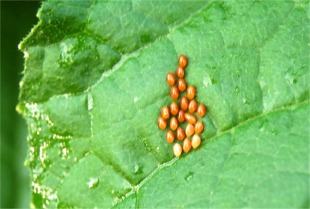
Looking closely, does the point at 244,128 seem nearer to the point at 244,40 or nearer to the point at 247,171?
the point at 247,171

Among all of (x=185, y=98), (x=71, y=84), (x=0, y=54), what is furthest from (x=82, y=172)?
(x=0, y=54)

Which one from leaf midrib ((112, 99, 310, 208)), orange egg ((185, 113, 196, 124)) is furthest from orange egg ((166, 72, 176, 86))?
leaf midrib ((112, 99, 310, 208))

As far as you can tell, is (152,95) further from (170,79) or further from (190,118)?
(190,118)

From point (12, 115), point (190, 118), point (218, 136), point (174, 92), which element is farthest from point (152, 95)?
point (12, 115)

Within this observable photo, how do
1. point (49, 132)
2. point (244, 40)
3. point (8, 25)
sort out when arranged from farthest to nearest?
point (8, 25) → point (49, 132) → point (244, 40)

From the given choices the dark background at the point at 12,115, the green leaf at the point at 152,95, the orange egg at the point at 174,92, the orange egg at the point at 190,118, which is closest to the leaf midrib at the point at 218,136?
the green leaf at the point at 152,95

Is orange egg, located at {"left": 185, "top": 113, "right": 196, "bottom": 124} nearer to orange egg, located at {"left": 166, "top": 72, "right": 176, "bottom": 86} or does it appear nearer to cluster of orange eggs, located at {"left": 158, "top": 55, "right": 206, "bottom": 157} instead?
cluster of orange eggs, located at {"left": 158, "top": 55, "right": 206, "bottom": 157}

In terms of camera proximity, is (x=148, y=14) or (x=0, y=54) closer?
(x=148, y=14)
